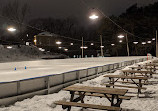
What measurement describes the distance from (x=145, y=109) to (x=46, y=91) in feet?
11.0

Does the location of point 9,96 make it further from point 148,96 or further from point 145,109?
point 148,96

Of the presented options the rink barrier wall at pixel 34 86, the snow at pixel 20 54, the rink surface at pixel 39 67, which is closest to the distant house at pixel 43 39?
the snow at pixel 20 54

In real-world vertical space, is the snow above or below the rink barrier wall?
above

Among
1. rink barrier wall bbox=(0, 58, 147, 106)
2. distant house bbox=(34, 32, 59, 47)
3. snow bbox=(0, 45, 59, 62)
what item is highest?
distant house bbox=(34, 32, 59, 47)

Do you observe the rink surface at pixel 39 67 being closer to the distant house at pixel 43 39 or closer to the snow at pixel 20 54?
the snow at pixel 20 54

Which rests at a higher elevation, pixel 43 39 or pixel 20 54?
pixel 43 39

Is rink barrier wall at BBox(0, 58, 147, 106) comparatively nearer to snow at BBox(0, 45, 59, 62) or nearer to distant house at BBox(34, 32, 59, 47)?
snow at BBox(0, 45, 59, 62)

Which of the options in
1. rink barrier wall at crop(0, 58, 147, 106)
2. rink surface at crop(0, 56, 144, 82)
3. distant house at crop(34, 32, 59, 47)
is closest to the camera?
rink barrier wall at crop(0, 58, 147, 106)

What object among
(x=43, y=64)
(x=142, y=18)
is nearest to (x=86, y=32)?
(x=142, y=18)

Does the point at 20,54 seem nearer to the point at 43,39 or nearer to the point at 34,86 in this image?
the point at 43,39

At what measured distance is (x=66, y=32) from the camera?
197ft

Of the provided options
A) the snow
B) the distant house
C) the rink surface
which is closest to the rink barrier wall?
the rink surface

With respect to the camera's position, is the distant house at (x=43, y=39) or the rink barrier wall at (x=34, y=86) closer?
the rink barrier wall at (x=34, y=86)

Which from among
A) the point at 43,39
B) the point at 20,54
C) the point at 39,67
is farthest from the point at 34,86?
the point at 43,39
